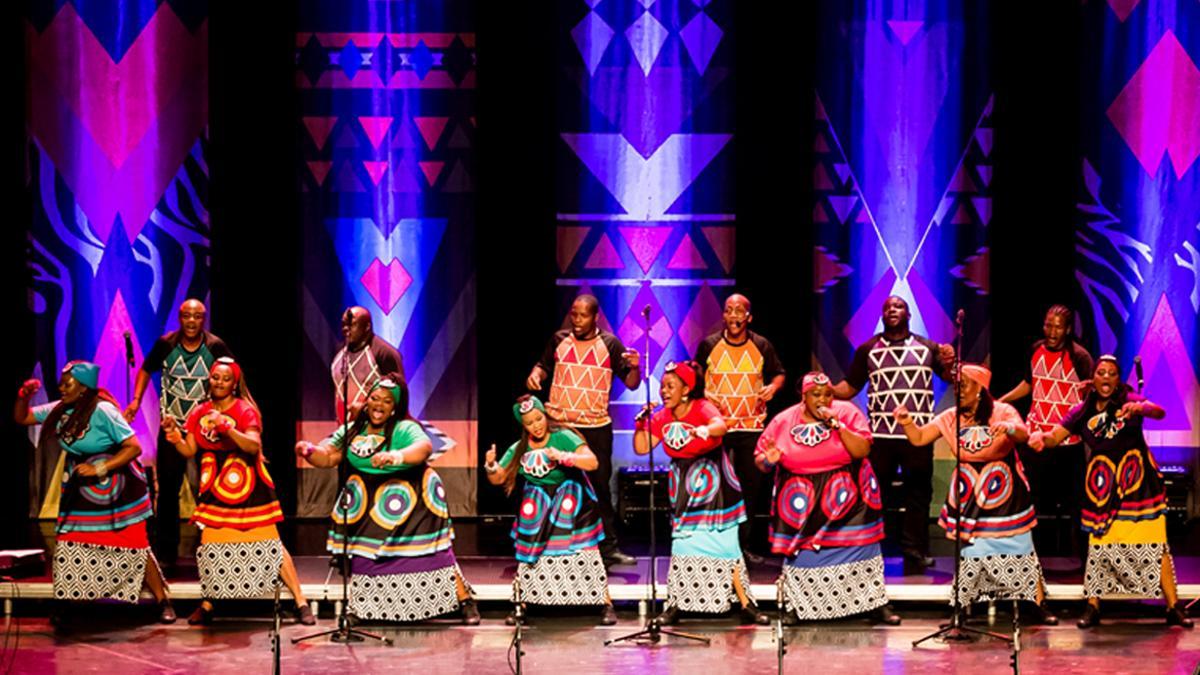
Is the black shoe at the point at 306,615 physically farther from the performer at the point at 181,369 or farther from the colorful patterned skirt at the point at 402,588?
the performer at the point at 181,369

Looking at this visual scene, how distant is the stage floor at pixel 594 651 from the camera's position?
6922 millimetres

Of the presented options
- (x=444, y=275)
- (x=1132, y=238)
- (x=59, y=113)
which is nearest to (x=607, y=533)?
(x=444, y=275)

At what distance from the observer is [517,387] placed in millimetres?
10133

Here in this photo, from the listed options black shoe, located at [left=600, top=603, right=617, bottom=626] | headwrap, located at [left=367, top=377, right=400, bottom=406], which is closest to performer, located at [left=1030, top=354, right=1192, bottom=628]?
black shoe, located at [left=600, top=603, right=617, bottom=626]

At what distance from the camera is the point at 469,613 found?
25.4 ft

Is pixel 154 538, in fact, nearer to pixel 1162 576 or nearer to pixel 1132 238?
pixel 1162 576

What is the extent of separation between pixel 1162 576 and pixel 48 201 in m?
7.19

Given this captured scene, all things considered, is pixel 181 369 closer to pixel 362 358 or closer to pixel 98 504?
pixel 362 358

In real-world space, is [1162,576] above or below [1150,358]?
below

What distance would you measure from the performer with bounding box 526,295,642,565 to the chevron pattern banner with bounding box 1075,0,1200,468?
3.30m

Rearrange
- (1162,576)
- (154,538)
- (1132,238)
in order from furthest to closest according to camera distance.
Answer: (1132,238), (154,538), (1162,576)

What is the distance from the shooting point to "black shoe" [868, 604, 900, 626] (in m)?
7.66

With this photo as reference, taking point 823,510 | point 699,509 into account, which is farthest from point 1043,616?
point 699,509

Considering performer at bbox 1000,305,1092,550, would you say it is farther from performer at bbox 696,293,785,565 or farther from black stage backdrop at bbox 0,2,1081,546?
performer at bbox 696,293,785,565
